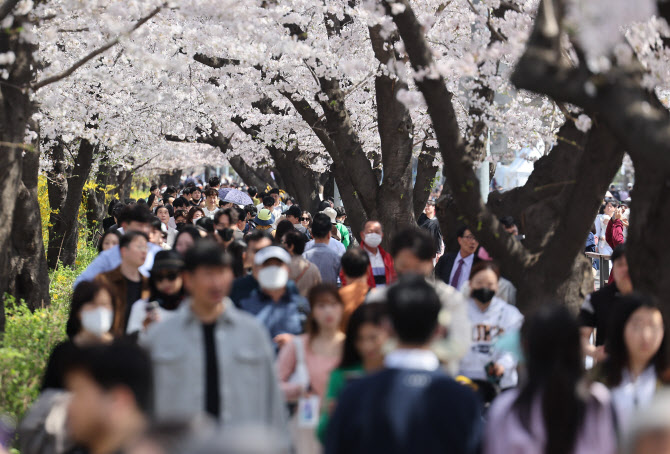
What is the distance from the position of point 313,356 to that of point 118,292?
202 centimetres

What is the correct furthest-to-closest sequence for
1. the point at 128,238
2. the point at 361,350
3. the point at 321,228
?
1. the point at 321,228
2. the point at 128,238
3. the point at 361,350

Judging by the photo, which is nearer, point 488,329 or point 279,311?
point 488,329

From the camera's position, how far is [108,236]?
A: 8781 mm

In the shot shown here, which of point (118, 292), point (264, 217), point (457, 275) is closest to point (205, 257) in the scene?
point (118, 292)

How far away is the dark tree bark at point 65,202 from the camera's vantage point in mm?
15609

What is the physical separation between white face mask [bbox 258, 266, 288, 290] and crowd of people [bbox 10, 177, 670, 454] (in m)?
0.01

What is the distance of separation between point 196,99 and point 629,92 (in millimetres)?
15983

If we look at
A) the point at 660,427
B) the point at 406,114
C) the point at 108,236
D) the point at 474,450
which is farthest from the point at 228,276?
the point at 406,114

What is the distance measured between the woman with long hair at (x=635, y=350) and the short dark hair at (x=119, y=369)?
238cm

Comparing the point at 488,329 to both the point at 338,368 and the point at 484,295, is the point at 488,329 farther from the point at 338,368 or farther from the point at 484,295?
the point at 338,368

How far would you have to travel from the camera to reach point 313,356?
527 cm

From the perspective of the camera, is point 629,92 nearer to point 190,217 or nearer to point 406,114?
point 406,114

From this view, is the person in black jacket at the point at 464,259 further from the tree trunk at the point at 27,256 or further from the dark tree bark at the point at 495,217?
the tree trunk at the point at 27,256

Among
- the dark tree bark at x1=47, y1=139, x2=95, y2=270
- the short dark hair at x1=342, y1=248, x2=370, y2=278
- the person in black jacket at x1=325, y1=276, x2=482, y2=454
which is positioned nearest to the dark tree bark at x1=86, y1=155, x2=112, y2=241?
the dark tree bark at x1=47, y1=139, x2=95, y2=270
